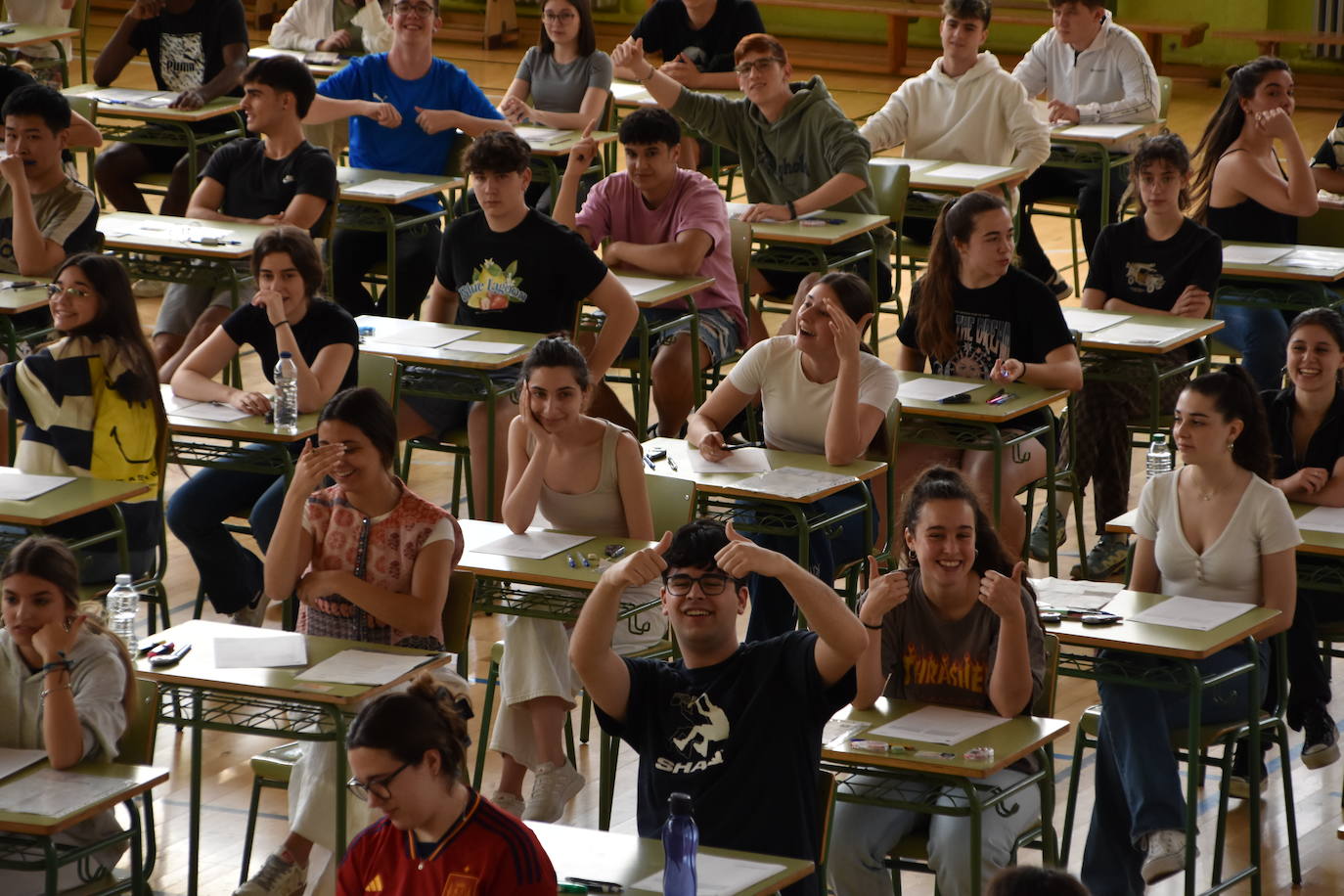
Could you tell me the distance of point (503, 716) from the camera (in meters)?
4.81

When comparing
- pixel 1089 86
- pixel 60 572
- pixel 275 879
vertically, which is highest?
pixel 1089 86

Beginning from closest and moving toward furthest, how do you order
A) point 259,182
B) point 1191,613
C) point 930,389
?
1. point 1191,613
2. point 930,389
3. point 259,182

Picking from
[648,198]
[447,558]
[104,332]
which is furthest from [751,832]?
[648,198]

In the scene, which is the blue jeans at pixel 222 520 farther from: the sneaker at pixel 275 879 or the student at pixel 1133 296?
the student at pixel 1133 296

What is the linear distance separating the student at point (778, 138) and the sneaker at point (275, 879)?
12.6ft

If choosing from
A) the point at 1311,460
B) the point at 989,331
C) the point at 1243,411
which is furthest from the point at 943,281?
the point at 1243,411

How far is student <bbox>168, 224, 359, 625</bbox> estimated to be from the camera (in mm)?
5707

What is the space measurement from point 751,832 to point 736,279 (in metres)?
3.99

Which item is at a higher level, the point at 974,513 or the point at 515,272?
the point at 515,272

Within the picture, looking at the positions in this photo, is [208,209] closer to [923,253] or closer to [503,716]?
[923,253]

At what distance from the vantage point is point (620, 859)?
3.44 metres

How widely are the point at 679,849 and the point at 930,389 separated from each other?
2.89m

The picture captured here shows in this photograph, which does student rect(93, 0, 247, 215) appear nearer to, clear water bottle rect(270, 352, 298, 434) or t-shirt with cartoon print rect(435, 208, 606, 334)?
t-shirt with cartoon print rect(435, 208, 606, 334)

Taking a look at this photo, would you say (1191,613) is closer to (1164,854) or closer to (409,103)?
(1164,854)
